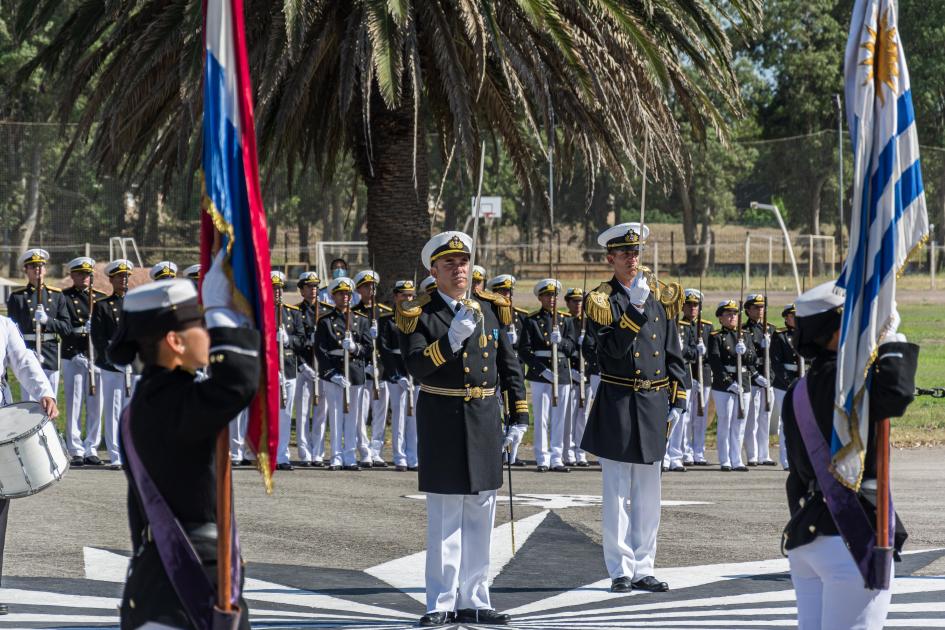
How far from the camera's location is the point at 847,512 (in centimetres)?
507

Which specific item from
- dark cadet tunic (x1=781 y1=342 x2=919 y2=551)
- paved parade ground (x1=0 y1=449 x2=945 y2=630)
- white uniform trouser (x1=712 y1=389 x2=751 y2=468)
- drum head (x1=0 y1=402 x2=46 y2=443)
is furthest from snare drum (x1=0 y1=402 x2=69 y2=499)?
white uniform trouser (x1=712 y1=389 x2=751 y2=468)

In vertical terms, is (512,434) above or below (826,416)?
below

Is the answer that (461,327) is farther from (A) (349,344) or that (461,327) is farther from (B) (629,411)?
(A) (349,344)

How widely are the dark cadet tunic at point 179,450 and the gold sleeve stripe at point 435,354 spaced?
3232 mm

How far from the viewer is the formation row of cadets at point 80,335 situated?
587 inches

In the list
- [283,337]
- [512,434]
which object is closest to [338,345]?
[283,337]

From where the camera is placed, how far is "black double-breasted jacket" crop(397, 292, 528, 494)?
25.1 feet

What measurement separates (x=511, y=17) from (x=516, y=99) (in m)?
0.91

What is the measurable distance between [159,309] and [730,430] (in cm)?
1230

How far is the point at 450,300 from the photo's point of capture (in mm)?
7883

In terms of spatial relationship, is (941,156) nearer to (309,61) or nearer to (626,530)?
(309,61)

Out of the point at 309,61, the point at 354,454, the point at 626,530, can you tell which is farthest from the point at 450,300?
the point at 309,61

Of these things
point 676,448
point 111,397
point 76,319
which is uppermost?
point 76,319

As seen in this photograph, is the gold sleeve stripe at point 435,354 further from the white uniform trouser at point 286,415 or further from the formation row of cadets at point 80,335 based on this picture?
the white uniform trouser at point 286,415
